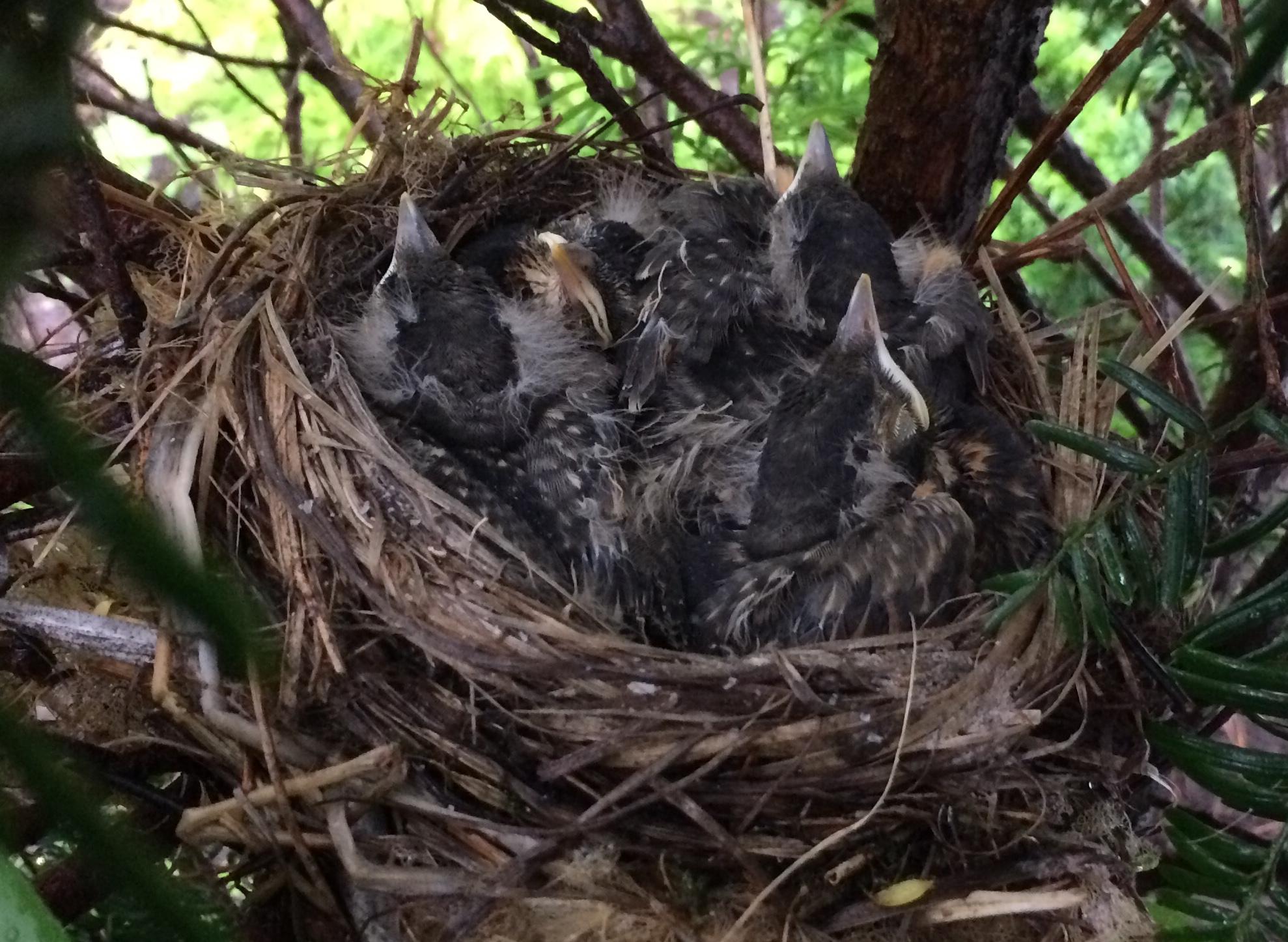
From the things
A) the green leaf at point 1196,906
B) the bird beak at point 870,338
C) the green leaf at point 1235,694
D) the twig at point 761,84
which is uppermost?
the twig at point 761,84

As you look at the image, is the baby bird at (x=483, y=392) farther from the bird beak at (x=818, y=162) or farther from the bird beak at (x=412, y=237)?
the bird beak at (x=818, y=162)

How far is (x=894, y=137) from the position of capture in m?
1.23

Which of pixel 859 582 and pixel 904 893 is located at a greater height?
pixel 859 582

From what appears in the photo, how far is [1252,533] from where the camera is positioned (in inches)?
32.9

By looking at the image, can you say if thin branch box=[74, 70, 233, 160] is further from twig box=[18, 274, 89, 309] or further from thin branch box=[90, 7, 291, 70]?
twig box=[18, 274, 89, 309]

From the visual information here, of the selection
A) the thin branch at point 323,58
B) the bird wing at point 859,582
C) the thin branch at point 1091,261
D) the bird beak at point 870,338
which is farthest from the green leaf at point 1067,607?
the thin branch at point 323,58

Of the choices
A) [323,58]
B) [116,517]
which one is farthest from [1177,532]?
[323,58]

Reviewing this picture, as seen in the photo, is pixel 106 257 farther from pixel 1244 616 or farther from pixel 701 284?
pixel 1244 616

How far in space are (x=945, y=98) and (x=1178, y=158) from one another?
26 cm

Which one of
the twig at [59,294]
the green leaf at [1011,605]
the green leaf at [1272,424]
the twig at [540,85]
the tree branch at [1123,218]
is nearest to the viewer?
the green leaf at [1272,424]

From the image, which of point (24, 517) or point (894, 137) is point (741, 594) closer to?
point (894, 137)

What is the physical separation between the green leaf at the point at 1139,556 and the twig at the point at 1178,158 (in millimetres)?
416

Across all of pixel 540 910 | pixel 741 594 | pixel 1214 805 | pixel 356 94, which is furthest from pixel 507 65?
pixel 1214 805

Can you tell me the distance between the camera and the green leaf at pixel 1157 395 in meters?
0.83
